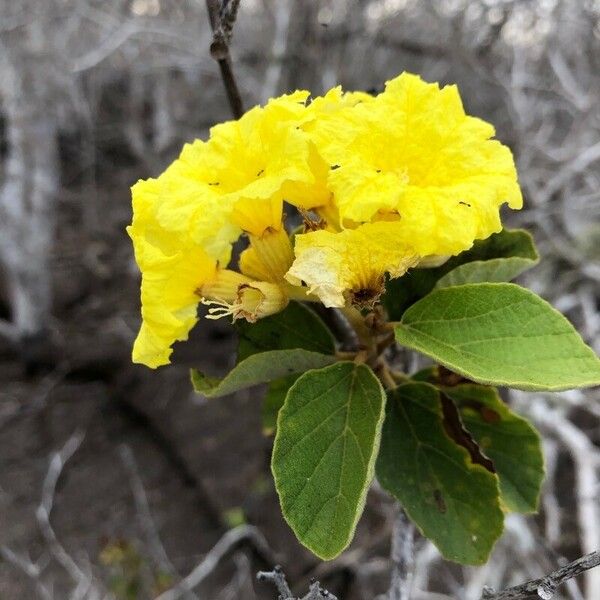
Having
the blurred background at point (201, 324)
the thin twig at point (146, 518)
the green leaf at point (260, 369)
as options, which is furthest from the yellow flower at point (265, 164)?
the thin twig at point (146, 518)

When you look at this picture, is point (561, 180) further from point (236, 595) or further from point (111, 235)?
point (111, 235)

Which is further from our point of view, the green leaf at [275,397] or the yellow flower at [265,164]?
the green leaf at [275,397]

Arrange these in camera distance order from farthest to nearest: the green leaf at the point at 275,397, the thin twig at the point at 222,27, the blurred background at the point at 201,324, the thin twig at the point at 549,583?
the blurred background at the point at 201,324 < the green leaf at the point at 275,397 < the thin twig at the point at 222,27 < the thin twig at the point at 549,583

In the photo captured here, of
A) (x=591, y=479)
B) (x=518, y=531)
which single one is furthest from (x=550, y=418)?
(x=518, y=531)

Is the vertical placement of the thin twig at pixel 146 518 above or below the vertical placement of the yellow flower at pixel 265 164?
below

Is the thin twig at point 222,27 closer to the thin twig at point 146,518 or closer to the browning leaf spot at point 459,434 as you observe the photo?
the browning leaf spot at point 459,434

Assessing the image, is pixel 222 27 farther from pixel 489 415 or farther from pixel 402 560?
pixel 402 560
